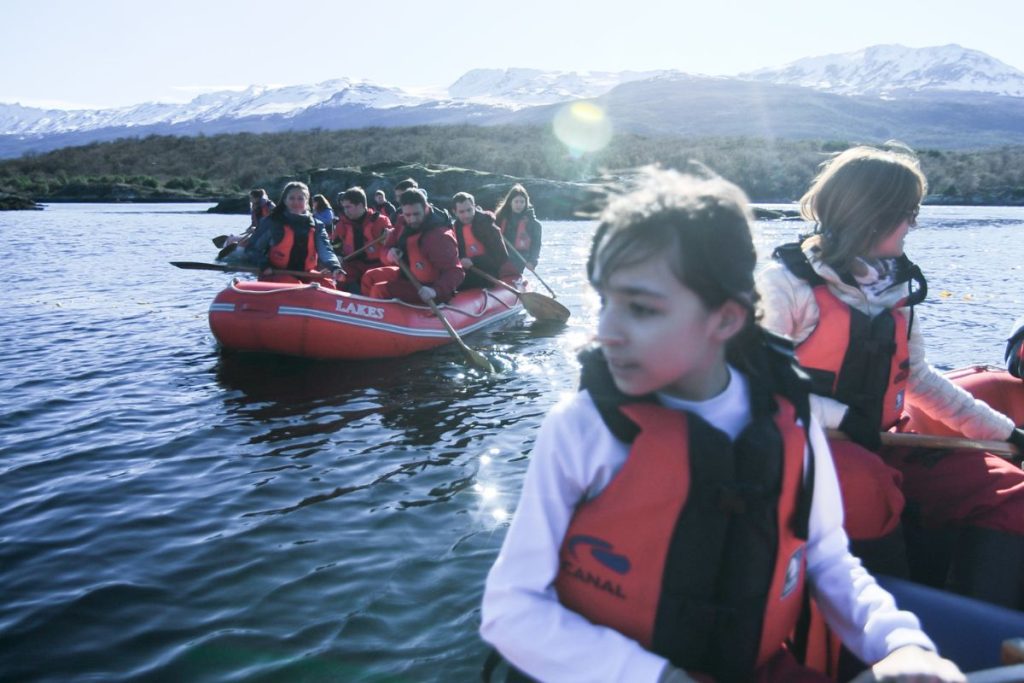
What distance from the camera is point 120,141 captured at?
92.2 m

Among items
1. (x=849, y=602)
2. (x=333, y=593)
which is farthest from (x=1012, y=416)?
(x=333, y=593)

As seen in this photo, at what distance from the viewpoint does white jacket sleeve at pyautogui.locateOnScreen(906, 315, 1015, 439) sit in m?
3.17

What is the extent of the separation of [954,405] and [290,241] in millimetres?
8062

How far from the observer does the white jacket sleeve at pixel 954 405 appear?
3.17 metres

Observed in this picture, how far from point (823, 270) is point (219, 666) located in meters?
3.09

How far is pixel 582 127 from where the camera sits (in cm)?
12025

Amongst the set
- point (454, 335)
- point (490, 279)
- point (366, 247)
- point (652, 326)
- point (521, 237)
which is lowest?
point (454, 335)

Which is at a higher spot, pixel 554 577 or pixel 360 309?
pixel 554 577

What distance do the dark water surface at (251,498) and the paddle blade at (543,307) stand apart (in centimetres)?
44

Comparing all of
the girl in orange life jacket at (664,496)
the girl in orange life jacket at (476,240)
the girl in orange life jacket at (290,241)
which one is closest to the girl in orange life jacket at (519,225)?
the girl in orange life jacket at (476,240)

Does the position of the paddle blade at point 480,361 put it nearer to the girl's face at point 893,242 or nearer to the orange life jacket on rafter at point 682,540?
the girl's face at point 893,242

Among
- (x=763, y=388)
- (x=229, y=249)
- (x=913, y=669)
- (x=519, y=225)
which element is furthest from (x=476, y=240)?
(x=913, y=669)

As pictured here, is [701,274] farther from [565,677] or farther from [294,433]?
[294,433]

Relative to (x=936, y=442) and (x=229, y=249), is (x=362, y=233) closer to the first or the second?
(x=229, y=249)
